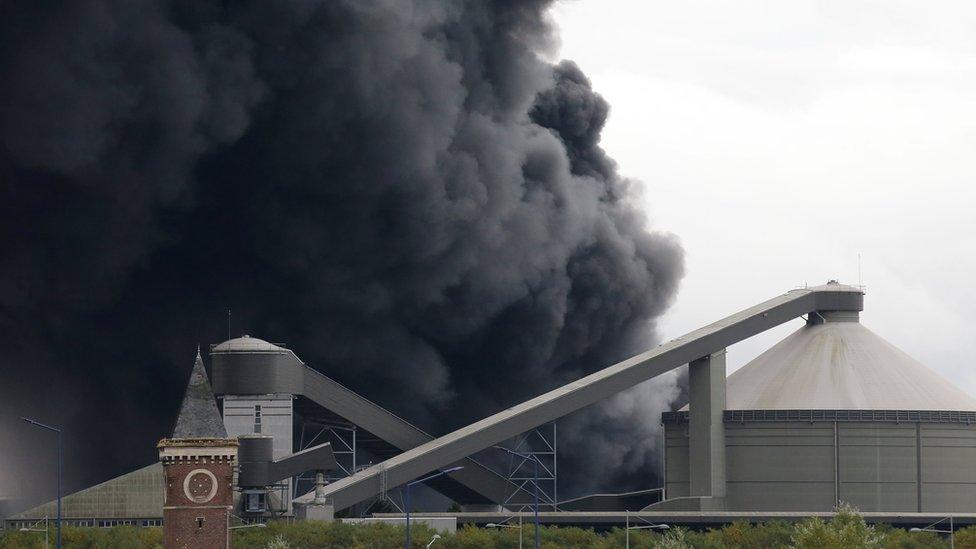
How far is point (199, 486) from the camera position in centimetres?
10031

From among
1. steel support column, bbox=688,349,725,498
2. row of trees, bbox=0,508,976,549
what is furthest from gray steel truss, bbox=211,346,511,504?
steel support column, bbox=688,349,725,498

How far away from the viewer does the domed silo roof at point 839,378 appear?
6334 inches

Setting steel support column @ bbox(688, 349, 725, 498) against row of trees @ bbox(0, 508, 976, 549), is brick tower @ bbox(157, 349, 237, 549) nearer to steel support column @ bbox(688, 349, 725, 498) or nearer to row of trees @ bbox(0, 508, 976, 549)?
row of trees @ bbox(0, 508, 976, 549)

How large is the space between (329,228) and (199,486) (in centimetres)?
7686

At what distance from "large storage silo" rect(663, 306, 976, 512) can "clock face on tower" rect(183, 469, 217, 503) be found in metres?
66.1

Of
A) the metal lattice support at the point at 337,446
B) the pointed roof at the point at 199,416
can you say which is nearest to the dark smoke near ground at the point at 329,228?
the metal lattice support at the point at 337,446

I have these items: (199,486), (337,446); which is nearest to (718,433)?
(337,446)

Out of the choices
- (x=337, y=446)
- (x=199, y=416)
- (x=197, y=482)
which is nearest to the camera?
(x=197, y=482)

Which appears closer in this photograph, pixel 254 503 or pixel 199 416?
pixel 199 416

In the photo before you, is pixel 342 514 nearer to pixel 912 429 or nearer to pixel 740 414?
pixel 740 414

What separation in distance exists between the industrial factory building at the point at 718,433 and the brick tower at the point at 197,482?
4636cm

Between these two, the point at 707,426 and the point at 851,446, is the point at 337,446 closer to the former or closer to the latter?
the point at 707,426

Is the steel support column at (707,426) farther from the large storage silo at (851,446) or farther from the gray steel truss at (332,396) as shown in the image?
the gray steel truss at (332,396)

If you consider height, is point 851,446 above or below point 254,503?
above
